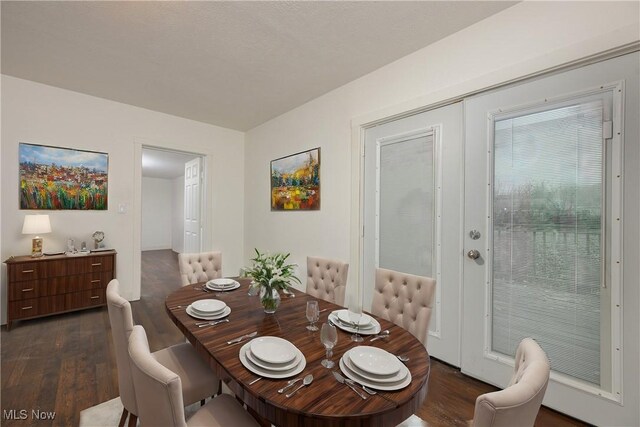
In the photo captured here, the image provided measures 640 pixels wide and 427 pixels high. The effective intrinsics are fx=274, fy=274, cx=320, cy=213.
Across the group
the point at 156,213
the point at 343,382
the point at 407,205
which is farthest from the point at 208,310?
the point at 156,213

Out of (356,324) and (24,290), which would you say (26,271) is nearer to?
(24,290)

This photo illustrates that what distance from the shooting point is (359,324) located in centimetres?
137

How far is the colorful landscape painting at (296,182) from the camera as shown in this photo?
3.48m

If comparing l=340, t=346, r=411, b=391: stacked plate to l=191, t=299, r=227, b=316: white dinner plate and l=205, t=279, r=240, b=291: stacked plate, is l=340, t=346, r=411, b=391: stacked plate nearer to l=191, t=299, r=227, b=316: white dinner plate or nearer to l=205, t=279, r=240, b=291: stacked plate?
l=191, t=299, r=227, b=316: white dinner plate

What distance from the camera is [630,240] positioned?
151 cm

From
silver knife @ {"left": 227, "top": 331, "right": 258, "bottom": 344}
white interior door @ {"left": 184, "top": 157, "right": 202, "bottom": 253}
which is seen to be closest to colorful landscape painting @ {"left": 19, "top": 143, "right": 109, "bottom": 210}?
white interior door @ {"left": 184, "top": 157, "right": 202, "bottom": 253}

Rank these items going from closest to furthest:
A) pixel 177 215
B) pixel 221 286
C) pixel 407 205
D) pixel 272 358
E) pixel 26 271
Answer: pixel 272 358 → pixel 221 286 → pixel 407 205 → pixel 26 271 → pixel 177 215

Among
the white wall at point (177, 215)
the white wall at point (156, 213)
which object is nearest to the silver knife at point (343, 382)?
the white wall at point (177, 215)

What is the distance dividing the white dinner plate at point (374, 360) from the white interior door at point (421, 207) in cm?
140

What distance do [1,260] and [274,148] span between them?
3.41 metres

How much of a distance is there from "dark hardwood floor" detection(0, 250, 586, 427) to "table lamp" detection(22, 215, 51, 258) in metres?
0.81

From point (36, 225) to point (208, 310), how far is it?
9.48ft

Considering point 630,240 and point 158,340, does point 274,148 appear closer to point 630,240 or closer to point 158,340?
point 158,340

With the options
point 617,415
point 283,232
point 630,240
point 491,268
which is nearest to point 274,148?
point 283,232
